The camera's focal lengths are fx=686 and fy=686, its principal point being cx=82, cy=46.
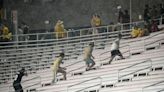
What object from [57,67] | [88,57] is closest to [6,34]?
[57,67]

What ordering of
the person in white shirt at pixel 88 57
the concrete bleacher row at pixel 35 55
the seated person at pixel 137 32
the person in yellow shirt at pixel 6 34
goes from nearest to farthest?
the person in white shirt at pixel 88 57 < the seated person at pixel 137 32 < the concrete bleacher row at pixel 35 55 < the person in yellow shirt at pixel 6 34

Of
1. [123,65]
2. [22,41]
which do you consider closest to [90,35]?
[22,41]

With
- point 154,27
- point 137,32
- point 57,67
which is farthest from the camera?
point 154,27

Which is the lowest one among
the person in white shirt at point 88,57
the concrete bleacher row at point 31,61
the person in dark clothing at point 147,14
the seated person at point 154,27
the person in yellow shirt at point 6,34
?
the concrete bleacher row at point 31,61

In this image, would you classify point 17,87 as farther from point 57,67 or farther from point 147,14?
point 147,14

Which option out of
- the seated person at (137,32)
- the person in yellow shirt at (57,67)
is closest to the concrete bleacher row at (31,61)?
the person in yellow shirt at (57,67)

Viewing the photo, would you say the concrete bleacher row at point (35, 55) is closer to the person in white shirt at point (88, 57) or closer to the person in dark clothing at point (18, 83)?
the person in dark clothing at point (18, 83)

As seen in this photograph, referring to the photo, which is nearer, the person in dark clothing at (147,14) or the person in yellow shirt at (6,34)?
the person in dark clothing at (147,14)

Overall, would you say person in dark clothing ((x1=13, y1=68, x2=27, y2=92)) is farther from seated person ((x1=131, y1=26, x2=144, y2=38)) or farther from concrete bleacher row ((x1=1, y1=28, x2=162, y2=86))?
seated person ((x1=131, y1=26, x2=144, y2=38))

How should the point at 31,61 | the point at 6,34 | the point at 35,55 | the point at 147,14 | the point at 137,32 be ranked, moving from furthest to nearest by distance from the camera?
the point at 6,34, the point at 147,14, the point at 35,55, the point at 31,61, the point at 137,32

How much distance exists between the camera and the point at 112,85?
25.3 meters

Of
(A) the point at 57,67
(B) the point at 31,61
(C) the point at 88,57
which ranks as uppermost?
(C) the point at 88,57

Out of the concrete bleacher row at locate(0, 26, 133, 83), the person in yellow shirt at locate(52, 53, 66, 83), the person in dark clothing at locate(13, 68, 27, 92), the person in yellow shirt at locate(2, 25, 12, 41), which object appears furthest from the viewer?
the person in yellow shirt at locate(2, 25, 12, 41)

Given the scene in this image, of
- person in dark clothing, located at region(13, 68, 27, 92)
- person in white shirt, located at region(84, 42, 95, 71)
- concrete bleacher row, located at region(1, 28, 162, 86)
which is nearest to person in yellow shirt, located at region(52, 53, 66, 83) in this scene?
person in white shirt, located at region(84, 42, 95, 71)
